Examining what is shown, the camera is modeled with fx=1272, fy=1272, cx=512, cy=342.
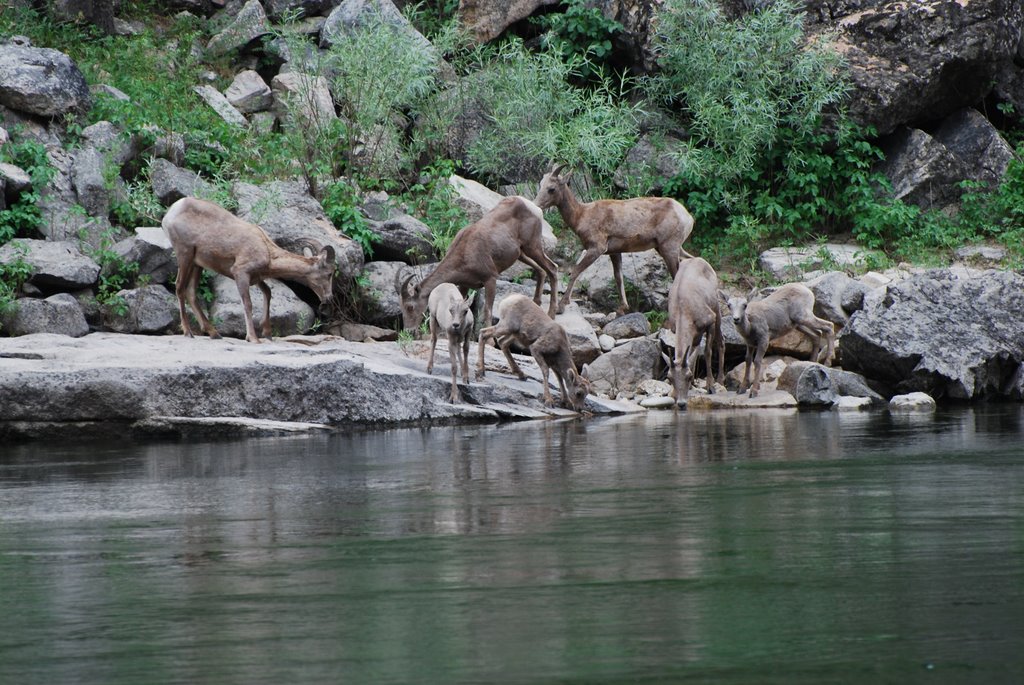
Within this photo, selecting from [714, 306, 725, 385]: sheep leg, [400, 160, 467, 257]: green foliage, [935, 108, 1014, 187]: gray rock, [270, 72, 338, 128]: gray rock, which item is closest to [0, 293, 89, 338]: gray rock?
[400, 160, 467, 257]: green foliage

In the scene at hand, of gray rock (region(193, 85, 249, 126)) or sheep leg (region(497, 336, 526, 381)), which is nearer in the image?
sheep leg (region(497, 336, 526, 381))

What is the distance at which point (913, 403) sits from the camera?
604 inches

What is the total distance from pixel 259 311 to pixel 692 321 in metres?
5.93

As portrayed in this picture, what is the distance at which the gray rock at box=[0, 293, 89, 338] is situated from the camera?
16.2 m

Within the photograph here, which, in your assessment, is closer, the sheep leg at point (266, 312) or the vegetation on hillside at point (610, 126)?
the sheep leg at point (266, 312)

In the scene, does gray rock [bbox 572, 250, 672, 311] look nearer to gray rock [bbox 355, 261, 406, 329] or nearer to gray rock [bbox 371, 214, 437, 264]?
gray rock [bbox 371, 214, 437, 264]

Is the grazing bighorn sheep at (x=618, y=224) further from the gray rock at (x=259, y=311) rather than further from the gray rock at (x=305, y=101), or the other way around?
the gray rock at (x=305, y=101)

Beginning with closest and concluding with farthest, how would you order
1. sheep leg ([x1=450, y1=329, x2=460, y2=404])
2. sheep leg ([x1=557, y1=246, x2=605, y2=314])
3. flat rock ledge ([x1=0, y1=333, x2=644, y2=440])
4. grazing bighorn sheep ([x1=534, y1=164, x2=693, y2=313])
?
flat rock ledge ([x1=0, y1=333, x2=644, y2=440]), sheep leg ([x1=450, y1=329, x2=460, y2=404]), sheep leg ([x1=557, y1=246, x2=605, y2=314]), grazing bighorn sheep ([x1=534, y1=164, x2=693, y2=313])

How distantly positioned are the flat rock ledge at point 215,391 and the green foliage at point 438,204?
472cm

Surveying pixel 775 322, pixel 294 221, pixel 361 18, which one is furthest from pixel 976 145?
pixel 294 221

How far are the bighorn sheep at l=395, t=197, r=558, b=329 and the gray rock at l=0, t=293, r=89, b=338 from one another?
4223 millimetres

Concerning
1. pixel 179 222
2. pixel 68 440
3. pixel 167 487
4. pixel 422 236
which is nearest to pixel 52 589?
pixel 167 487

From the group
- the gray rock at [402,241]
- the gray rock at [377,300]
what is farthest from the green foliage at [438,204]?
the gray rock at [377,300]

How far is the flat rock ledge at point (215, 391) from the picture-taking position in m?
12.7
